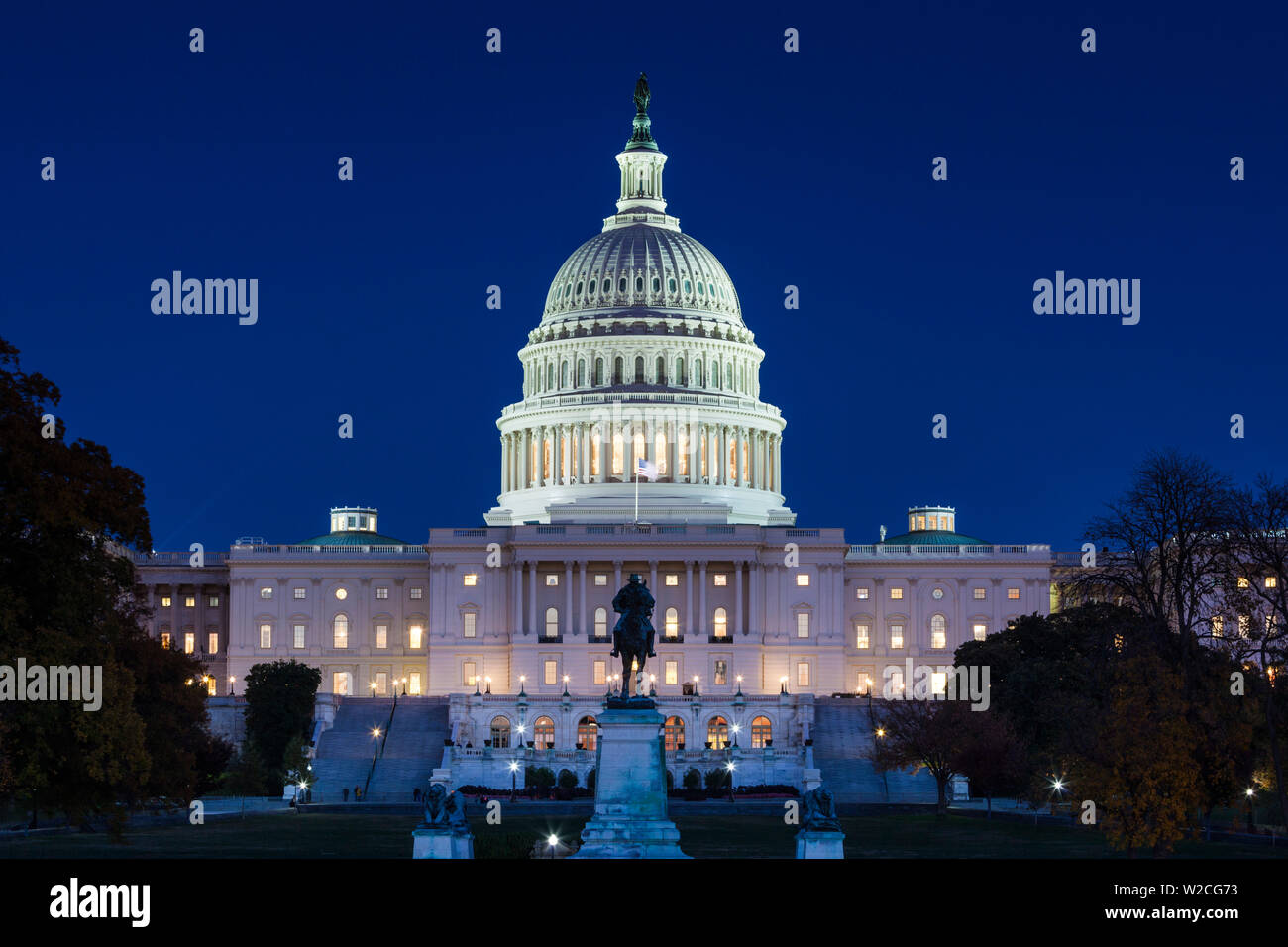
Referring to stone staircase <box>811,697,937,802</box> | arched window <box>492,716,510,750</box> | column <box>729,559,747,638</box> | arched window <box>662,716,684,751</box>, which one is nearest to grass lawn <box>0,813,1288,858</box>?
stone staircase <box>811,697,937,802</box>

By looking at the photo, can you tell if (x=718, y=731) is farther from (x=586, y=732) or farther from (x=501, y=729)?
(x=501, y=729)

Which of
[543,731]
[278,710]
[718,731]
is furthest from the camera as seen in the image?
[543,731]

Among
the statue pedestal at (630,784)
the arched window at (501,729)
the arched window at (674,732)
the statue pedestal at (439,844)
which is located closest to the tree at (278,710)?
the arched window at (501,729)

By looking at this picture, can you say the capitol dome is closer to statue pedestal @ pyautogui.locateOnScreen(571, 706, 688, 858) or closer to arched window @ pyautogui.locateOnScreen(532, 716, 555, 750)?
arched window @ pyautogui.locateOnScreen(532, 716, 555, 750)

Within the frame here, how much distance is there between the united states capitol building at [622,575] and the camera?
5374 inches

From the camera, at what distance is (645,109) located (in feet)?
585

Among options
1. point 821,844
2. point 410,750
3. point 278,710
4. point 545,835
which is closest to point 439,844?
point 821,844

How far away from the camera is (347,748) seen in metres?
116

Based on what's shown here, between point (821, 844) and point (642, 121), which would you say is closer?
point (821, 844)

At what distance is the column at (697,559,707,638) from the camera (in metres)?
144

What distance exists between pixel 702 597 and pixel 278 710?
35234mm

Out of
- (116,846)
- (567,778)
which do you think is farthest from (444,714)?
(116,846)

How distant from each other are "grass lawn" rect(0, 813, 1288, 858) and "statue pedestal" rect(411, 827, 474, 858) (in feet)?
9.38
